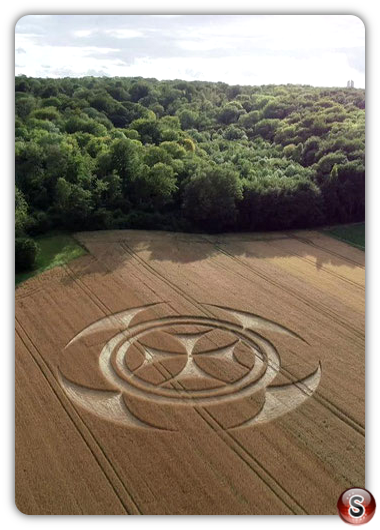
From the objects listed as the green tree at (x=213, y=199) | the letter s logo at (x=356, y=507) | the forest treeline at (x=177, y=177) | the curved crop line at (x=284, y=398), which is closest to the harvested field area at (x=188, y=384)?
the curved crop line at (x=284, y=398)

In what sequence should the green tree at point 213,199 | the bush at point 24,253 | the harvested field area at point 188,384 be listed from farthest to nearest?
the green tree at point 213,199 → the bush at point 24,253 → the harvested field area at point 188,384

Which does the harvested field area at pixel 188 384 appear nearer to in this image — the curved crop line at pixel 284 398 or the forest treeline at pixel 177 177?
the curved crop line at pixel 284 398

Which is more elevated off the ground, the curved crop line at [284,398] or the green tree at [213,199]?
the green tree at [213,199]

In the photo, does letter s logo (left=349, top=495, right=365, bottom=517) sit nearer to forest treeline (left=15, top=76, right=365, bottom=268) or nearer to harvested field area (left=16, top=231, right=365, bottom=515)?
harvested field area (left=16, top=231, right=365, bottom=515)

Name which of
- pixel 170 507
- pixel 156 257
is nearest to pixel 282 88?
pixel 156 257

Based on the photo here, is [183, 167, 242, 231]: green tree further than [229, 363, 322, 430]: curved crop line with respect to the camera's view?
Yes

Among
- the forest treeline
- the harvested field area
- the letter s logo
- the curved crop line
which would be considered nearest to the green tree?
the forest treeline

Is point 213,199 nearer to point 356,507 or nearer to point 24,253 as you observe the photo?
→ point 24,253
